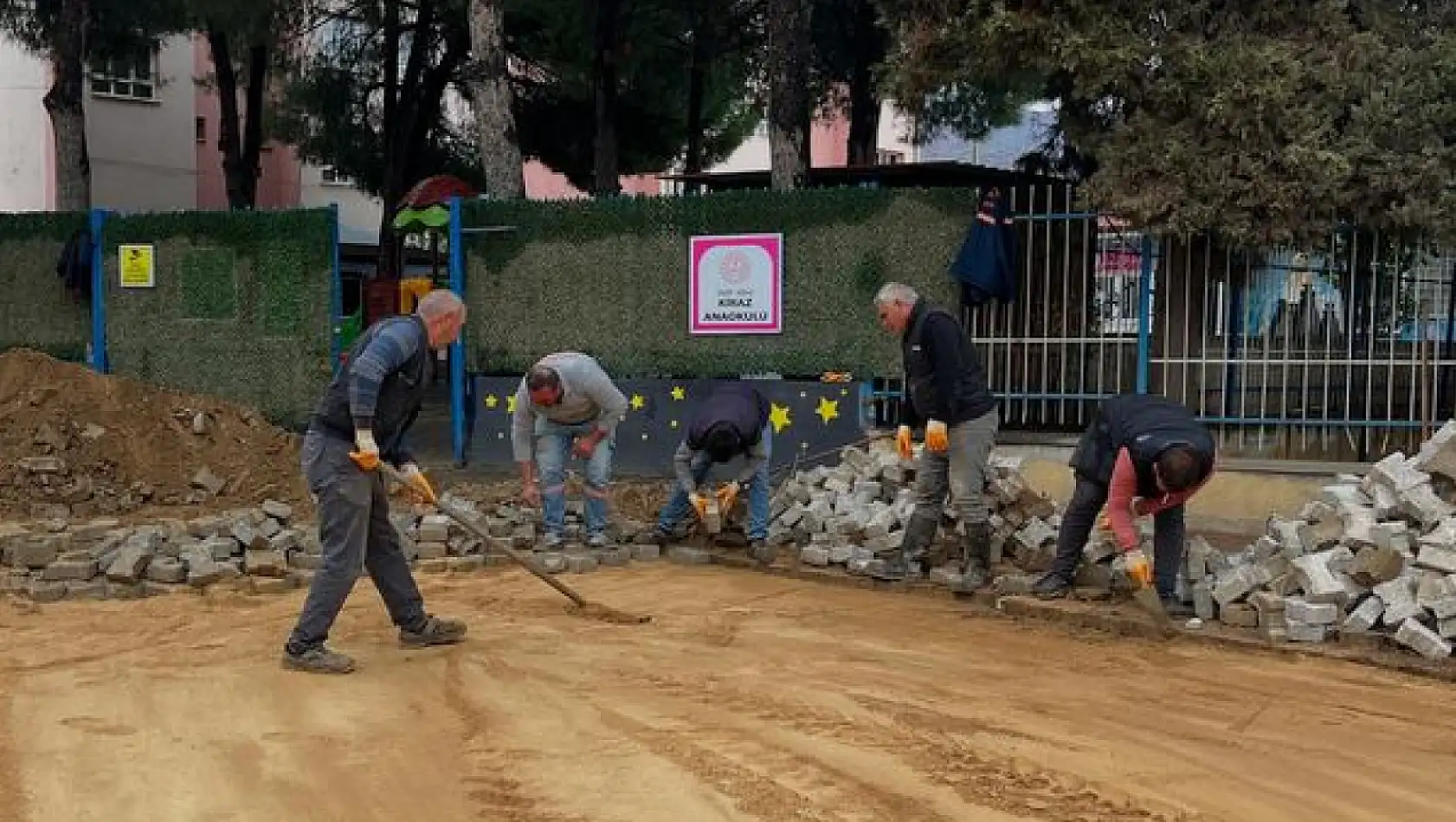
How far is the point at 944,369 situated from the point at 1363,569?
2.50 meters

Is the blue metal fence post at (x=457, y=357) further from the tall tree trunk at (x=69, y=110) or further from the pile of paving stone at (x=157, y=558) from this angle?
the tall tree trunk at (x=69, y=110)

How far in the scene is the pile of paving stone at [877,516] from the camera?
885 centimetres

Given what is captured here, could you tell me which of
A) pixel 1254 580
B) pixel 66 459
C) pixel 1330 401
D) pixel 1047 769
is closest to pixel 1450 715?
pixel 1254 580

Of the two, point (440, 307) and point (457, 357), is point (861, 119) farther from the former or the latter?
point (440, 307)

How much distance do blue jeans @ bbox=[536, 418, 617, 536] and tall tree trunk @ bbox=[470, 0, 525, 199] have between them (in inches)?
198

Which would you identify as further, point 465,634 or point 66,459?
point 66,459

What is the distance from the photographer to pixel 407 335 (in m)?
6.52

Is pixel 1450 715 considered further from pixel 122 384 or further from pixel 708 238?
pixel 122 384

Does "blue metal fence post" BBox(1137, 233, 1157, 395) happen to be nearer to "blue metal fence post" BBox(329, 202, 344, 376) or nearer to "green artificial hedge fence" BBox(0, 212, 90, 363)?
"blue metal fence post" BBox(329, 202, 344, 376)

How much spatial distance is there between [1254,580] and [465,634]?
395 centimetres

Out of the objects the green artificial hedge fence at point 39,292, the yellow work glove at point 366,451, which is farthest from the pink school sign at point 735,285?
the green artificial hedge fence at point 39,292

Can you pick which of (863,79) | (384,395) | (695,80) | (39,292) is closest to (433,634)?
(384,395)

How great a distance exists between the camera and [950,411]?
8445 millimetres

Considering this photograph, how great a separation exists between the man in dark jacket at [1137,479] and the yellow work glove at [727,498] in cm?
233
